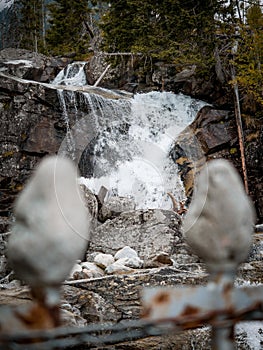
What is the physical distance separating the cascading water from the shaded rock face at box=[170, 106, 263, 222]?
0.57 meters

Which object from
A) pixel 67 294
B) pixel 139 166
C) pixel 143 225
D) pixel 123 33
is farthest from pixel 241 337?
pixel 123 33

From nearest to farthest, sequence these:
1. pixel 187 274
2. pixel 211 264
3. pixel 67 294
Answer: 1. pixel 211 264
2. pixel 67 294
3. pixel 187 274

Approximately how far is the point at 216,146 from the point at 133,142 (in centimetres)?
370

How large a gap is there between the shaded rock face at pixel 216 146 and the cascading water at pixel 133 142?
0.57 meters

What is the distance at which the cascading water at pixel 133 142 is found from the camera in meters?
18.1

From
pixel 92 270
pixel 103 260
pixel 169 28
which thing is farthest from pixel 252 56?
pixel 92 270

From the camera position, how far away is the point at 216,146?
60.9 ft

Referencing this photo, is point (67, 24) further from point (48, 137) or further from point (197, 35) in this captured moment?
point (48, 137)

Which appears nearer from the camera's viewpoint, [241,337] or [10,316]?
[10,316]

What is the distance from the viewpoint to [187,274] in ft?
22.4

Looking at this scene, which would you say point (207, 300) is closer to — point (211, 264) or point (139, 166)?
point (211, 264)

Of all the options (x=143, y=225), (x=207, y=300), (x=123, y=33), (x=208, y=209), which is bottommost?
(x=143, y=225)

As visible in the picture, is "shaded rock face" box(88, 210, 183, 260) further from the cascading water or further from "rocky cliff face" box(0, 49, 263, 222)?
"rocky cliff face" box(0, 49, 263, 222)

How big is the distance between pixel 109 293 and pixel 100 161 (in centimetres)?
1295
